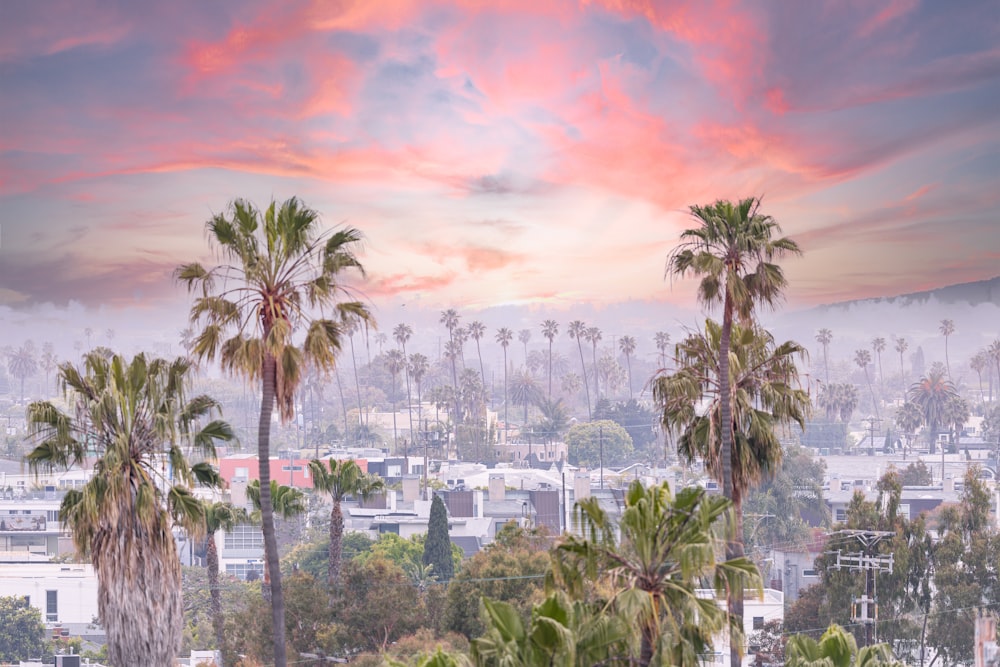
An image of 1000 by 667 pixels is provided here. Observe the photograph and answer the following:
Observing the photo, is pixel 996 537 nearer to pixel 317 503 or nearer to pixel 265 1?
pixel 317 503

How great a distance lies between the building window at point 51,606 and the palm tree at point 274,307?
1649 inches

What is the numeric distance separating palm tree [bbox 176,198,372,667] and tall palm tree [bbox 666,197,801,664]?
3.81 m

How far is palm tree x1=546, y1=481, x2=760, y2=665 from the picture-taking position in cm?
812

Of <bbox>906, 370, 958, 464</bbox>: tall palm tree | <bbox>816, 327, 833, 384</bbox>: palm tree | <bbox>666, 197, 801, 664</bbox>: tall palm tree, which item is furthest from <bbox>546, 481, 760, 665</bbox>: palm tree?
<bbox>816, 327, 833, 384</bbox>: palm tree

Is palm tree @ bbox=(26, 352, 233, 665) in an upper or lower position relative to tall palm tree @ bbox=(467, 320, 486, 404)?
lower

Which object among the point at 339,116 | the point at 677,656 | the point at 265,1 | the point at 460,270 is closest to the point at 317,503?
the point at 265,1

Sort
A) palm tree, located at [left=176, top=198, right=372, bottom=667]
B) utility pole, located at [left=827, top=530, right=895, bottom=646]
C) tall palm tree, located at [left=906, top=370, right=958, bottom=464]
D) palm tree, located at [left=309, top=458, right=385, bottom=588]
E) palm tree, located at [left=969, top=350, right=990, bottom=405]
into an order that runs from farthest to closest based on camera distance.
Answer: palm tree, located at [left=969, top=350, right=990, bottom=405] < tall palm tree, located at [left=906, top=370, right=958, bottom=464] < utility pole, located at [left=827, top=530, right=895, bottom=646] < palm tree, located at [left=309, top=458, right=385, bottom=588] < palm tree, located at [left=176, top=198, right=372, bottom=667]

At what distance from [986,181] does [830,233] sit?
565 inches

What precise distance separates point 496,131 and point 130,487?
10075 cm

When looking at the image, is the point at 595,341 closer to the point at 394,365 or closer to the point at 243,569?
the point at 394,365

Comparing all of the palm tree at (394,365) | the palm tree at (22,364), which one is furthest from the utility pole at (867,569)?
the palm tree at (22,364)

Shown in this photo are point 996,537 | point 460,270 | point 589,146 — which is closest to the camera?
point 996,537

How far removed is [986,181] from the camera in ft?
294

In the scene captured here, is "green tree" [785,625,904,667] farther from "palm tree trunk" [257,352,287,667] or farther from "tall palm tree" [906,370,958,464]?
"tall palm tree" [906,370,958,464]
